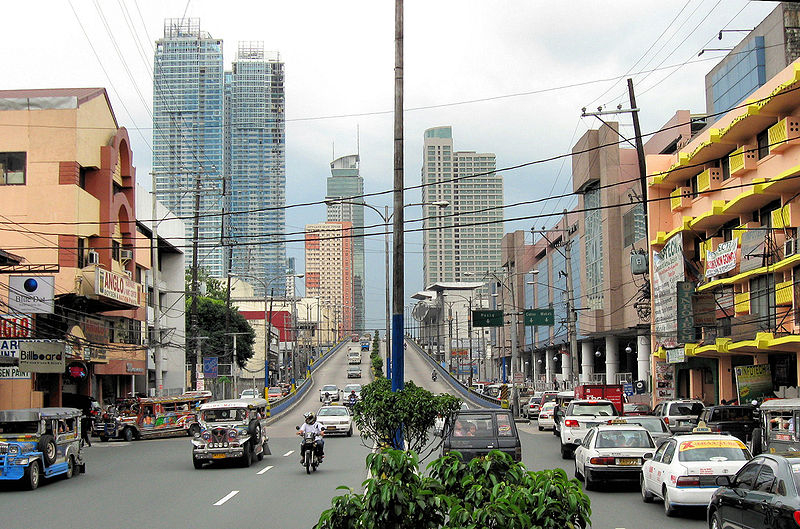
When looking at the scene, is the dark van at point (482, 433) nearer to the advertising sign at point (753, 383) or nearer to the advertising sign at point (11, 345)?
the advertising sign at point (753, 383)

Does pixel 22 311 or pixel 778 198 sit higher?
pixel 778 198

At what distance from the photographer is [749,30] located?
173 feet

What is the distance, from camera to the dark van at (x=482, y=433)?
19.5 metres

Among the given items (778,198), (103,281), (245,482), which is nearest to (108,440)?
(103,281)

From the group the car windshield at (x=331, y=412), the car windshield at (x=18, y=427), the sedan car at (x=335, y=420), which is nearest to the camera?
the car windshield at (x=18, y=427)

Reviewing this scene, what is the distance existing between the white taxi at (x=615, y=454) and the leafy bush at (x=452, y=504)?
13.3 m

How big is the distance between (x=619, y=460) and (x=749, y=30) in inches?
1595

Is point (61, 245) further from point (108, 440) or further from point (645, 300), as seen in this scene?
point (645, 300)

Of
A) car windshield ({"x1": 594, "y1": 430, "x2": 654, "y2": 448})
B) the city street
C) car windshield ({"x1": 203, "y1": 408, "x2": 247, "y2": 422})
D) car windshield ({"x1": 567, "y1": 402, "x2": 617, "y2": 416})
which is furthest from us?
car windshield ({"x1": 567, "y1": 402, "x2": 617, "y2": 416})

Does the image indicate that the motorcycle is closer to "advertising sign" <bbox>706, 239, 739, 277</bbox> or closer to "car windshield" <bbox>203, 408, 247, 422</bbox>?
"car windshield" <bbox>203, 408, 247, 422</bbox>

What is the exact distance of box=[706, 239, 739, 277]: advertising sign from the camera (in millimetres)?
38531

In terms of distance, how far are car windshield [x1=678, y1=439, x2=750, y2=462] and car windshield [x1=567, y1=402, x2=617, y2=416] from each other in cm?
1550

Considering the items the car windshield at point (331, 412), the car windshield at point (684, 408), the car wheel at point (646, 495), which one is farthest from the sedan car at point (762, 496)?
the car windshield at point (331, 412)

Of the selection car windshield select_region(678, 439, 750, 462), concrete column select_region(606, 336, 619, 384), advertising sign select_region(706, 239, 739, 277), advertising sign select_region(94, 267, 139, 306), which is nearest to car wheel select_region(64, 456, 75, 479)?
car windshield select_region(678, 439, 750, 462)
